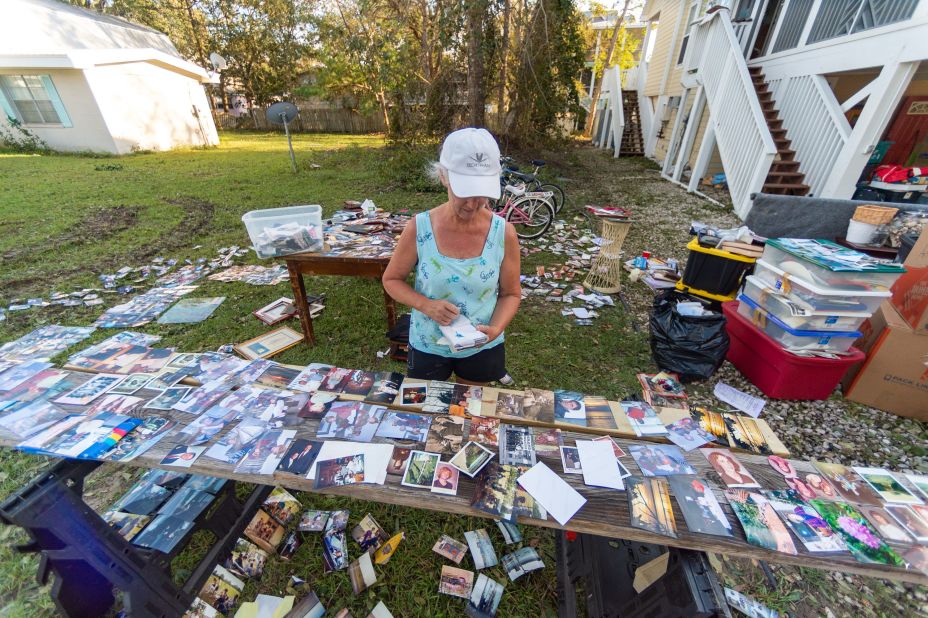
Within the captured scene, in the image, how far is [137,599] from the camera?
57.0 inches

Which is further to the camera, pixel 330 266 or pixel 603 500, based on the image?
pixel 330 266

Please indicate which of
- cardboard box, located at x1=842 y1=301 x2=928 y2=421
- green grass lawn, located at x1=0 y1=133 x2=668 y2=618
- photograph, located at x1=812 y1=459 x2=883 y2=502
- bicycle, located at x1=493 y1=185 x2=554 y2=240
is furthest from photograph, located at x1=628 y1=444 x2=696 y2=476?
bicycle, located at x1=493 y1=185 x2=554 y2=240

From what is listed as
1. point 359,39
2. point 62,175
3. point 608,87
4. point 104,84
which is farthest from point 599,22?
point 62,175

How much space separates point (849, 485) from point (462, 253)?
5.93 feet

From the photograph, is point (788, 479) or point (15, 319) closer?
point (788, 479)

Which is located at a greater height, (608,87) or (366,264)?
(608,87)

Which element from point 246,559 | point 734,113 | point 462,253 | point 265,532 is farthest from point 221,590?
point 734,113

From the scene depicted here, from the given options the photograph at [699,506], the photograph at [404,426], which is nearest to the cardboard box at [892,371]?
the photograph at [699,506]

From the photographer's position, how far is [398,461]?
1.46 m

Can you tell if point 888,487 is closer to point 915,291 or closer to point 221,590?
point 915,291

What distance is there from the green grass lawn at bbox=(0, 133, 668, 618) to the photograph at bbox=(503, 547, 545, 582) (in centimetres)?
5

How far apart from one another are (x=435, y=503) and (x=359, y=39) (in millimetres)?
9418

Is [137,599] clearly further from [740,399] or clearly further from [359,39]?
[359,39]

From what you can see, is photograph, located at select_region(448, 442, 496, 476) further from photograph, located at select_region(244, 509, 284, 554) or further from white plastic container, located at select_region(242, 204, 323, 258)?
white plastic container, located at select_region(242, 204, 323, 258)
